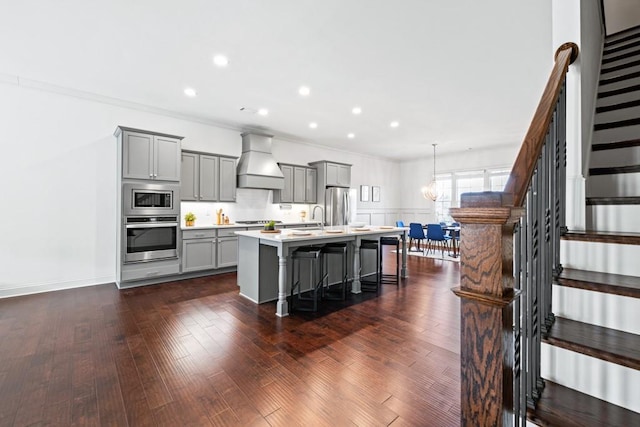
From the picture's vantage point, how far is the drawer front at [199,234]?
4965mm

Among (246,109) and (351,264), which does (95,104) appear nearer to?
(246,109)

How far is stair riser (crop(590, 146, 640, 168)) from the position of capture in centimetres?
189

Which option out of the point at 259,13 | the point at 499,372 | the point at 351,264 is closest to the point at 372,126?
the point at 351,264

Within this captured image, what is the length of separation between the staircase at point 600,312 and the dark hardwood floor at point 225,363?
2.71 feet

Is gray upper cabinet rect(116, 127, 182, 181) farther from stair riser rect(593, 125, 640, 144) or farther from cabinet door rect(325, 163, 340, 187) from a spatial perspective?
stair riser rect(593, 125, 640, 144)

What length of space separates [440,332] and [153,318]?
309 centimetres

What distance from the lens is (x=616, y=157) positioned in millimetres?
1951

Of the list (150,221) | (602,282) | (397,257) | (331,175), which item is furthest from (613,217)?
(331,175)

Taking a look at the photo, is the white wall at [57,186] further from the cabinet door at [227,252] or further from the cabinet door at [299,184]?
the cabinet door at [299,184]

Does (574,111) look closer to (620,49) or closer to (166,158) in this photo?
(620,49)

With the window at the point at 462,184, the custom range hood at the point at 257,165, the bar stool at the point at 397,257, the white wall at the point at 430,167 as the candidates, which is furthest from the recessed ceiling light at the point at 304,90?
the white wall at the point at 430,167

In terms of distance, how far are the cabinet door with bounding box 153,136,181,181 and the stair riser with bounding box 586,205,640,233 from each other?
16.9 ft

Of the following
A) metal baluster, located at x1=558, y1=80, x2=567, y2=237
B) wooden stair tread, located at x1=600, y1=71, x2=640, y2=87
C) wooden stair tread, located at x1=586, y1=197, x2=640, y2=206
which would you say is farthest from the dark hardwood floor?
wooden stair tread, located at x1=600, y1=71, x2=640, y2=87

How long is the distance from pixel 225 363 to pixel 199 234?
3227mm
